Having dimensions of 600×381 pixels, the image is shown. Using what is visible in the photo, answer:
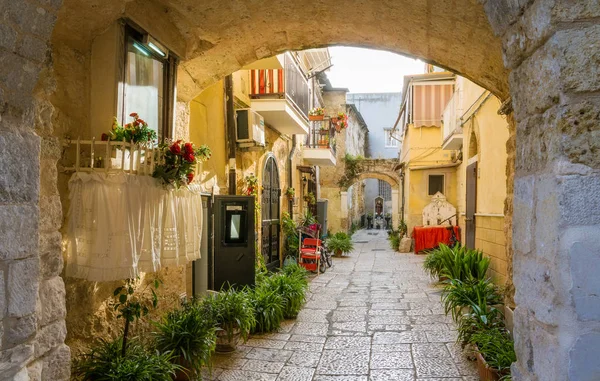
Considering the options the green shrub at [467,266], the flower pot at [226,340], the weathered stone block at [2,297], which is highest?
the weathered stone block at [2,297]

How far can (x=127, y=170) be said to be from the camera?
11.0 ft

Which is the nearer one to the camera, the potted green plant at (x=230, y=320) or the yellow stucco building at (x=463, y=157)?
the potted green plant at (x=230, y=320)

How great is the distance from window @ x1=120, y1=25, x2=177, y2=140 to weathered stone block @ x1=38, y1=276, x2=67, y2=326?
5.16 ft

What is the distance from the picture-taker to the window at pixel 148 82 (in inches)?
147

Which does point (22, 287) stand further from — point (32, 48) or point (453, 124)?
point (453, 124)

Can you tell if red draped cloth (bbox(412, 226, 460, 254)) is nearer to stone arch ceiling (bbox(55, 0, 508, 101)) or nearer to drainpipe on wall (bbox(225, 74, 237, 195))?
drainpipe on wall (bbox(225, 74, 237, 195))

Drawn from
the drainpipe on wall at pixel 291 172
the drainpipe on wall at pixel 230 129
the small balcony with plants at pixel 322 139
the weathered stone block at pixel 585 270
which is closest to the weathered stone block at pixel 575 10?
the weathered stone block at pixel 585 270

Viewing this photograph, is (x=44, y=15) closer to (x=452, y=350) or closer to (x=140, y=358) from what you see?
(x=140, y=358)

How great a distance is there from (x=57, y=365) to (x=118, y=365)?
3.25ft

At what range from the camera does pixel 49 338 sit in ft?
7.55

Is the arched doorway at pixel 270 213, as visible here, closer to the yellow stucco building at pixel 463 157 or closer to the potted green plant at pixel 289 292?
the potted green plant at pixel 289 292

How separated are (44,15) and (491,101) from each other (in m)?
6.96

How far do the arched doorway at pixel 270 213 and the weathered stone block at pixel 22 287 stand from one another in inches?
272

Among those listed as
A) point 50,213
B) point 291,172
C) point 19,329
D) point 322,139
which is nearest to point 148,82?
point 50,213
